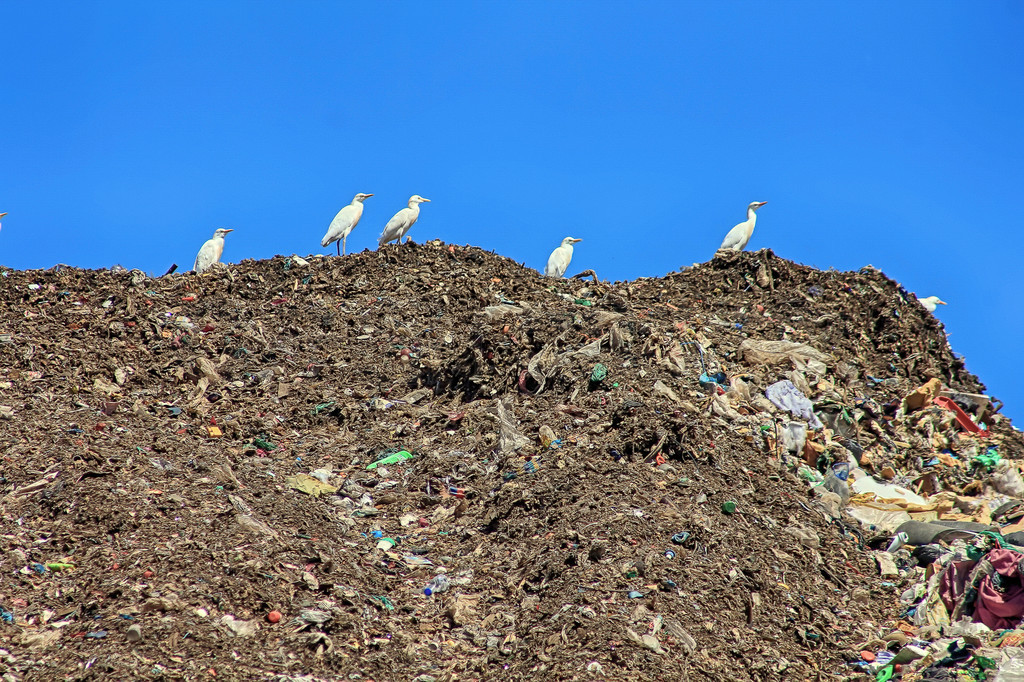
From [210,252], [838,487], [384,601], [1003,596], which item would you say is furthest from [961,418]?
[210,252]

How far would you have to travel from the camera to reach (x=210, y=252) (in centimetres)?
1681

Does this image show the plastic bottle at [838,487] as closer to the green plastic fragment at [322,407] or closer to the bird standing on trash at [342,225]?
the green plastic fragment at [322,407]

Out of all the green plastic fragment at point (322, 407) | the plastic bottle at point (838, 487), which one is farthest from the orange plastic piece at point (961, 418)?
the green plastic fragment at point (322, 407)

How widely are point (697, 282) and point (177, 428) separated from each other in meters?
7.64

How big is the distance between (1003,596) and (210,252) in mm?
13785

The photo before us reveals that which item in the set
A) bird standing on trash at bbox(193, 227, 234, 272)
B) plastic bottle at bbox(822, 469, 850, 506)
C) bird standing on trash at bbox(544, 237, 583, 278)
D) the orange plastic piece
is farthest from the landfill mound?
bird standing on trash at bbox(544, 237, 583, 278)

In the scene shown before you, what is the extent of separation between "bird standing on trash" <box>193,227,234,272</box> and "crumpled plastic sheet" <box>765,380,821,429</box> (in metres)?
10.6

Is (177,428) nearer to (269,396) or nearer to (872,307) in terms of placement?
(269,396)

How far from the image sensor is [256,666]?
643cm

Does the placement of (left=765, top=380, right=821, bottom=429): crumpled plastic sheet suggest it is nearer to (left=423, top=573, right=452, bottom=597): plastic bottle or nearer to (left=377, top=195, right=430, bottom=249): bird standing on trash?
→ (left=423, top=573, right=452, bottom=597): plastic bottle

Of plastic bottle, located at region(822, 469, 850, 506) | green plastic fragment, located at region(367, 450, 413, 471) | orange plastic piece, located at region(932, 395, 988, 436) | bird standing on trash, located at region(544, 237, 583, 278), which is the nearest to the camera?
plastic bottle, located at region(822, 469, 850, 506)

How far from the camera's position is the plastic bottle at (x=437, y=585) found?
303 inches

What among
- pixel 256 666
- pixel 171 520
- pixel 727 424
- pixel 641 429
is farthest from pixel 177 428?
pixel 727 424

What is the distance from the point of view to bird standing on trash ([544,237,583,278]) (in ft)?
63.3
